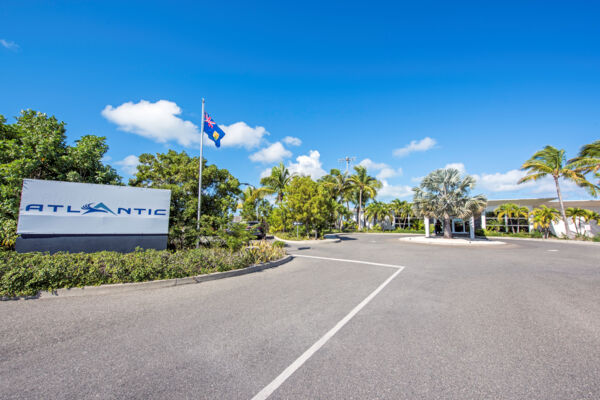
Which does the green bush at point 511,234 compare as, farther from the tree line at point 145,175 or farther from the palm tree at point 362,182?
the palm tree at point 362,182

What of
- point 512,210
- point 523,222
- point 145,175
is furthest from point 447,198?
point 145,175

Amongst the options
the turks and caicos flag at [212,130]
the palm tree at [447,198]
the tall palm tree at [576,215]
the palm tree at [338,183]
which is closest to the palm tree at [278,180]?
the palm tree at [338,183]

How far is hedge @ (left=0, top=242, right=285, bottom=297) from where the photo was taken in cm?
534

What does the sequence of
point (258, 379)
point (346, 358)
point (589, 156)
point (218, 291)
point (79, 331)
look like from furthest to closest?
1. point (589, 156)
2. point (218, 291)
3. point (79, 331)
4. point (346, 358)
5. point (258, 379)

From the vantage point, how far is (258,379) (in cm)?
277

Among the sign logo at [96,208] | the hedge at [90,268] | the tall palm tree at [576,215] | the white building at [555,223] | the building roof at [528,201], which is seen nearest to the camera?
the hedge at [90,268]

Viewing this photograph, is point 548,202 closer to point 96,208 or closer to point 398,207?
point 398,207

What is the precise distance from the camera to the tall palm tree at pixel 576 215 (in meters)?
25.5

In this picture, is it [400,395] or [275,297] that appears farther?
[275,297]

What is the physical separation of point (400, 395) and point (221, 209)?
10.9 meters

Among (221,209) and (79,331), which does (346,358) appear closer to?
(79,331)

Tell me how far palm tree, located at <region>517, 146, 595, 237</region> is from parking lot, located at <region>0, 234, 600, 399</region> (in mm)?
26450

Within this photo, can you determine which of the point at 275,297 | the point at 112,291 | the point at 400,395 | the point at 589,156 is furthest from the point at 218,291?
the point at 589,156

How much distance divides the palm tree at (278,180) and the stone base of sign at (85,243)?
22.9 meters
